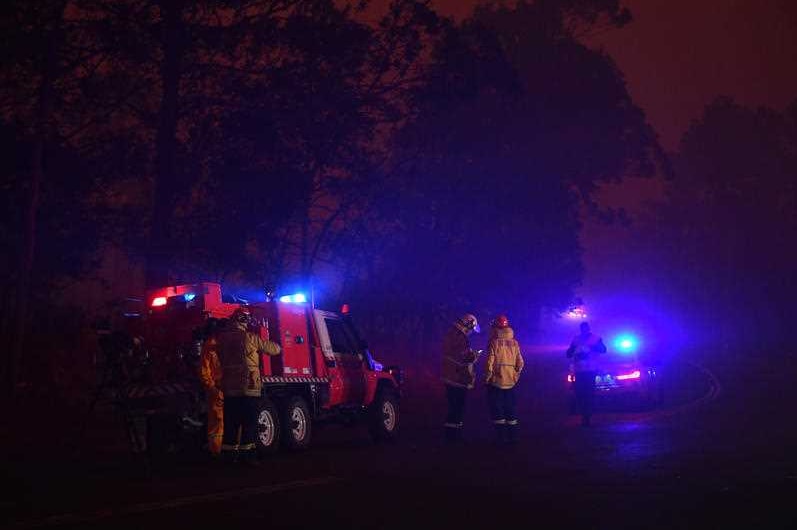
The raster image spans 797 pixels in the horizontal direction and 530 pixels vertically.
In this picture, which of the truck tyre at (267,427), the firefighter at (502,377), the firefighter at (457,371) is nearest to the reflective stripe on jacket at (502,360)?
the firefighter at (502,377)

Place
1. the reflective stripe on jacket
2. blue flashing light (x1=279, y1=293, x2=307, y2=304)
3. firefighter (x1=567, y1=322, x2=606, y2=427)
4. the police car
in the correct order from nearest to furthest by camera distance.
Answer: blue flashing light (x1=279, y1=293, x2=307, y2=304) < the reflective stripe on jacket < firefighter (x1=567, y1=322, x2=606, y2=427) < the police car

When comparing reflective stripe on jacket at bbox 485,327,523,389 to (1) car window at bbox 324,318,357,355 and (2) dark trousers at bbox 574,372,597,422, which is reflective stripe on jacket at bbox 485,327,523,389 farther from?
(2) dark trousers at bbox 574,372,597,422

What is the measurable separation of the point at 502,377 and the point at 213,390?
506 cm

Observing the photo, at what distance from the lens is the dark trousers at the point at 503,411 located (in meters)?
16.2

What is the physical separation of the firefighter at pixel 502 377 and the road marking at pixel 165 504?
4890 mm

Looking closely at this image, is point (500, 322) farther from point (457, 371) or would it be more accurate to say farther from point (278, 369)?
point (278, 369)

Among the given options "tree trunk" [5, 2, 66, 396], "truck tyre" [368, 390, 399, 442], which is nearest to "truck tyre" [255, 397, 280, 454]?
"truck tyre" [368, 390, 399, 442]

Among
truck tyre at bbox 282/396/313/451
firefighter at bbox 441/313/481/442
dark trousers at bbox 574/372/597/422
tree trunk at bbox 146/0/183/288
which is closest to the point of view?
truck tyre at bbox 282/396/313/451

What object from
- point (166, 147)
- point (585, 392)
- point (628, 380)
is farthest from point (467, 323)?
point (166, 147)

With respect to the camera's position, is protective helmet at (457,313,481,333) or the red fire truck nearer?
the red fire truck

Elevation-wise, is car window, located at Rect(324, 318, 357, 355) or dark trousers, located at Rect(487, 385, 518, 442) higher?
car window, located at Rect(324, 318, 357, 355)

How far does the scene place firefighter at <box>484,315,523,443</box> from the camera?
16.3 metres

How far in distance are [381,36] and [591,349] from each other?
33.3ft

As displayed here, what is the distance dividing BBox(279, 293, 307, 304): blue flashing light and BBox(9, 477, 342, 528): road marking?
460 cm
